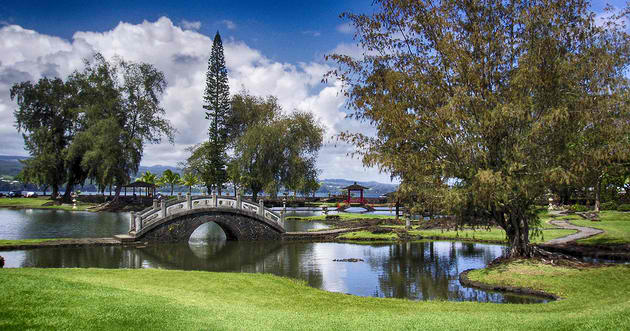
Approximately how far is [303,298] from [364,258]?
1095cm

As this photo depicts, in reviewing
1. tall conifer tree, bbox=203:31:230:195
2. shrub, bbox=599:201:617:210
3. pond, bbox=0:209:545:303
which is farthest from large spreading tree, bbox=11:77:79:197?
shrub, bbox=599:201:617:210

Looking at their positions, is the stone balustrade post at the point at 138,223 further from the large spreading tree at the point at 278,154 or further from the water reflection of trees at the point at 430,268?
the large spreading tree at the point at 278,154

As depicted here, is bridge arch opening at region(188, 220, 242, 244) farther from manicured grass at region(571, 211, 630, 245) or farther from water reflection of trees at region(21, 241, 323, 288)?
manicured grass at region(571, 211, 630, 245)

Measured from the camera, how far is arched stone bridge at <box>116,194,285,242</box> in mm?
29141

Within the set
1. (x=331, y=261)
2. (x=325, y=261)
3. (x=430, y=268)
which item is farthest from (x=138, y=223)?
(x=430, y=268)

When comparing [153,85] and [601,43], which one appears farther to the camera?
[153,85]

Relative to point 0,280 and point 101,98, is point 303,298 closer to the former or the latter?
point 0,280

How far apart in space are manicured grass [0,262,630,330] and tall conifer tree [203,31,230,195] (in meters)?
42.5

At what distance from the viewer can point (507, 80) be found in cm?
1947

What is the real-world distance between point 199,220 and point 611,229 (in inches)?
1081

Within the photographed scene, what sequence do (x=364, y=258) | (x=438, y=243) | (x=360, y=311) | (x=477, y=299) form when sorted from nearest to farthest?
(x=360, y=311) → (x=477, y=299) → (x=364, y=258) → (x=438, y=243)

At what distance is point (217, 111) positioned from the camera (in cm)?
6009

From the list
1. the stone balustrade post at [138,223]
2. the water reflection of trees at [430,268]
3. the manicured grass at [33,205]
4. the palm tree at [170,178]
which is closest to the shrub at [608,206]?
the water reflection of trees at [430,268]

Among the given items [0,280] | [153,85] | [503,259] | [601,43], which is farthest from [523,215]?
[153,85]
